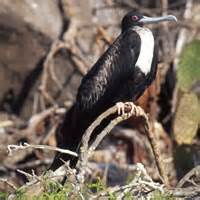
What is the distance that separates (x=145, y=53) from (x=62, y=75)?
3.24 m

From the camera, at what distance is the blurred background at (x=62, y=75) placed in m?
7.98

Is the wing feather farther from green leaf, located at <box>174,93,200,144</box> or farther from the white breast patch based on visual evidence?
green leaf, located at <box>174,93,200,144</box>

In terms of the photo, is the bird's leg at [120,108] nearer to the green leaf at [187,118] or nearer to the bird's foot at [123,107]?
the bird's foot at [123,107]

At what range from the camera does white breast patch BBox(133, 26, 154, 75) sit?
5348mm

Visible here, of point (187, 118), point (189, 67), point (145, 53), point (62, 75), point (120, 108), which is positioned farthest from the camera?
point (62, 75)

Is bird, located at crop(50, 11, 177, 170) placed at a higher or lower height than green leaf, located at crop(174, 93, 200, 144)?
higher

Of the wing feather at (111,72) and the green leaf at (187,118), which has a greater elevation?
the wing feather at (111,72)

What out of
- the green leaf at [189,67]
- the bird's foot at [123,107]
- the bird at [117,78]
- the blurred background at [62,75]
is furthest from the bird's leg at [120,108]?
the blurred background at [62,75]

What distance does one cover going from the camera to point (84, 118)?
18.1 ft

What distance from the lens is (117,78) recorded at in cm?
544

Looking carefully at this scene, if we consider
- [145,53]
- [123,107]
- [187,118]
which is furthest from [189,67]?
[123,107]

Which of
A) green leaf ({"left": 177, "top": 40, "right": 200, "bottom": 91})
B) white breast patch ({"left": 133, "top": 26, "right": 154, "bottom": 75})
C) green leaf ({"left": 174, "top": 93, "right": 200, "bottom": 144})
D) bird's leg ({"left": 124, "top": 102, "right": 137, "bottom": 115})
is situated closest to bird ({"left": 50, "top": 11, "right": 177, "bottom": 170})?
white breast patch ({"left": 133, "top": 26, "right": 154, "bottom": 75})

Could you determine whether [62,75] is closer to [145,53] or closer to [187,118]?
[187,118]

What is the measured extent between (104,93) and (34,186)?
1.53 meters
